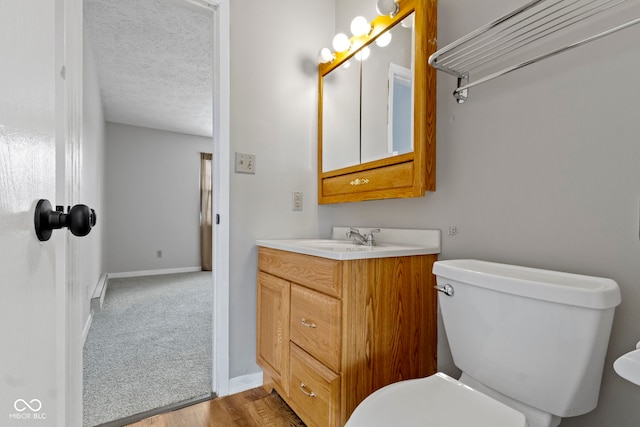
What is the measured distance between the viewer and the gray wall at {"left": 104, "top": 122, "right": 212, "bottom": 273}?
4.58 meters

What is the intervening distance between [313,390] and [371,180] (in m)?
0.99

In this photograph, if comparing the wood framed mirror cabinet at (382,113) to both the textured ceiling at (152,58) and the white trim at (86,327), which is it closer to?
the textured ceiling at (152,58)

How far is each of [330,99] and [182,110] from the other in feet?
10.2

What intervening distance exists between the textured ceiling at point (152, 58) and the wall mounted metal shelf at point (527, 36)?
133 cm

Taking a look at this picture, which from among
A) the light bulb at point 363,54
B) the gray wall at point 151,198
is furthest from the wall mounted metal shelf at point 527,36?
the gray wall at point 151,198

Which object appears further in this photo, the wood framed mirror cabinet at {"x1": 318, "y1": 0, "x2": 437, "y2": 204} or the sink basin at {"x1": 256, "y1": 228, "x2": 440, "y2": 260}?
the wood framed mirror cabinet at {"x1": 318, "y1": 0, "x2": 437, "y2": 204}

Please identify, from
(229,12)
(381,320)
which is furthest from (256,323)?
(229,12)

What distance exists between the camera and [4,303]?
0.27 m

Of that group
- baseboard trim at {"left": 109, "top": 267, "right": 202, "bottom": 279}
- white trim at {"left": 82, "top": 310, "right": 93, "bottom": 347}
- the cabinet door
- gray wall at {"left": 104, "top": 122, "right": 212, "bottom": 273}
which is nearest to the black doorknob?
the cabinet door

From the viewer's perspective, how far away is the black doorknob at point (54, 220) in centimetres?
38

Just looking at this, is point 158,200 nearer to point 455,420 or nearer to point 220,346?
point 220,346

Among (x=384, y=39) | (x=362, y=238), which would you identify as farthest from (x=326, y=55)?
(x=362, y=238)

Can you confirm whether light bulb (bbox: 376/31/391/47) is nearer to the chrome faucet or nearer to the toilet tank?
the chrome faucet

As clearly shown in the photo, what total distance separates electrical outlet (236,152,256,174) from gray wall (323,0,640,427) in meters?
A: 0.96
